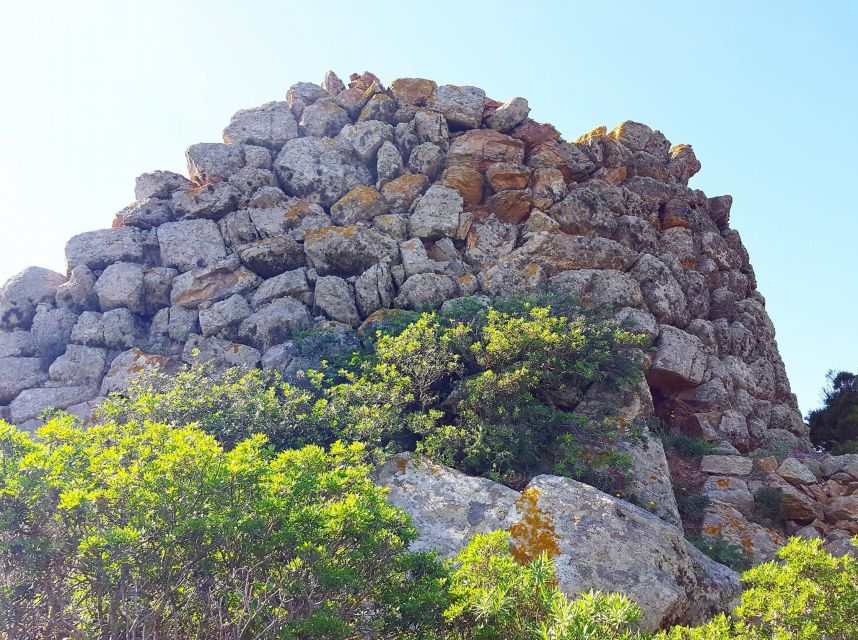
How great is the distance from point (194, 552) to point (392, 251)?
16221 mm

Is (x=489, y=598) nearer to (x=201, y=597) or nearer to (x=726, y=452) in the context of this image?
(x=201, y=597)

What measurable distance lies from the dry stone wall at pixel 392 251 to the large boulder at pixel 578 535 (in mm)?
8200

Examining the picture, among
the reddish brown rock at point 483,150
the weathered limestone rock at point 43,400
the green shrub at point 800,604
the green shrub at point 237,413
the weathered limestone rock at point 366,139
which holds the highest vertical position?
the reddish brown rock at point 483,150

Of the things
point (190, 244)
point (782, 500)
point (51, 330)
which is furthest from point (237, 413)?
point (782, 500)

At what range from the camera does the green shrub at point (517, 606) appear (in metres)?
5.79

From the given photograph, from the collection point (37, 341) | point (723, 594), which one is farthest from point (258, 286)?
point (723, 594)

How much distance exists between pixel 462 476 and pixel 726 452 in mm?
10292

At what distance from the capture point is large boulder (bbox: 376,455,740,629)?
1052cm

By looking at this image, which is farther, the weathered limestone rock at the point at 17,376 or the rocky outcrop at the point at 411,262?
the rocky outcrop at the point at 411,262

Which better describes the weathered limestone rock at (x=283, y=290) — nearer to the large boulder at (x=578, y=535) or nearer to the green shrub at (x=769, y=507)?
the large boulder at (x=578, y=535)

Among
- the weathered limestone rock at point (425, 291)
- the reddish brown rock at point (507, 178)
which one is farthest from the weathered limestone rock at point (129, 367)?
the reddish brown rock at point (507, 178)

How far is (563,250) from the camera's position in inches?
887

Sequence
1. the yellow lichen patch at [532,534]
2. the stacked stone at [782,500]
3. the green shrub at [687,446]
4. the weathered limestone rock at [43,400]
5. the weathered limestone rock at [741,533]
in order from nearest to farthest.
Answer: the yellow lichen patch at [532,534] → the weathered limestone rock at [741,533] → the stacked stone at [782,500] → the weathered limestone rock at [43,400] → the green shrub at [687,446]

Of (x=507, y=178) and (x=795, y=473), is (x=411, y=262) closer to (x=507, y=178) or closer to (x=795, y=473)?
(x=507, y=178)
